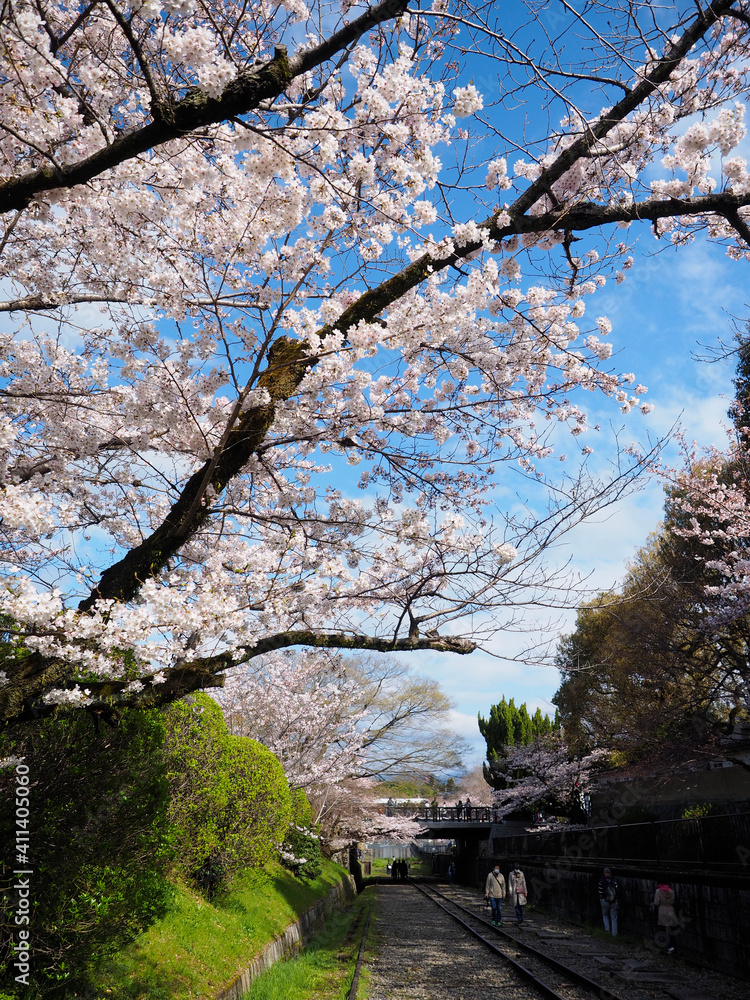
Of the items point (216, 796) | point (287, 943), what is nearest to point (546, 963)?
point (287, 943)

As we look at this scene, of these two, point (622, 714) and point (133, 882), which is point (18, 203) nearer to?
point (133, 882)

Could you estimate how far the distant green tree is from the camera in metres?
41.2

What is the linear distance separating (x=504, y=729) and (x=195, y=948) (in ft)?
125

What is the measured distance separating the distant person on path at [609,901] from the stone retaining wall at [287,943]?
6.80 metres

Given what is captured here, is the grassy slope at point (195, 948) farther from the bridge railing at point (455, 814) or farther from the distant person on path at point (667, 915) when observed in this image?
the bridge railing at point (455, 814)

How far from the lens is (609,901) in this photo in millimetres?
14547

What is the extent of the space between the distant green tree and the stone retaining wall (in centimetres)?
2138

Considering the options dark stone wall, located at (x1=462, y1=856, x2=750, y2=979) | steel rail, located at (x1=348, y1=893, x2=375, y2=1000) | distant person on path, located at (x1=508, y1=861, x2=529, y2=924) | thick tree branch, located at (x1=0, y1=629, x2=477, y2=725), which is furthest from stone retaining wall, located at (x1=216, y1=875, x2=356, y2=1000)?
dark stone wall, located at (x1=462, y1=856, x2=750, y2=979)

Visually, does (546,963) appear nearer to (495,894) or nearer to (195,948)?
(495,894)

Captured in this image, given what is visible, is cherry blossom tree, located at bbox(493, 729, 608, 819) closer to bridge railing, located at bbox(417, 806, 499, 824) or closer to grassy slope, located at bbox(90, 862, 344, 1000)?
bridge railing, located at bbox(417, 806, 499, 824)

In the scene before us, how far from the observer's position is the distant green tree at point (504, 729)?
135 feet

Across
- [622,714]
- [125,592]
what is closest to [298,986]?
[125,592]

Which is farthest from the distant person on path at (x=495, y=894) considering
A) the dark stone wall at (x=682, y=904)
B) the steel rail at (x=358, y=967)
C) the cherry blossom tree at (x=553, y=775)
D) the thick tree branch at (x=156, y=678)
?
the thick tree branch at (x=156, y=678)

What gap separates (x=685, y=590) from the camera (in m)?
19.3
